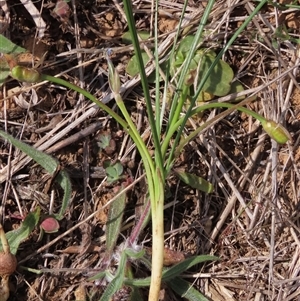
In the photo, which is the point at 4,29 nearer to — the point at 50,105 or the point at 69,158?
the point at 50,105

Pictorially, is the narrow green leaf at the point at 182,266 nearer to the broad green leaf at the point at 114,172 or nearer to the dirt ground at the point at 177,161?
the dirt ground at the point at 177,161

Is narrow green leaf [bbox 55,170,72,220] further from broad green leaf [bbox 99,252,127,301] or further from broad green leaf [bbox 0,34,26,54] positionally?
broad green leaf [bbox 0,34,26,54]

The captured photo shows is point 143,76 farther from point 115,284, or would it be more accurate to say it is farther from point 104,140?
point 115,284

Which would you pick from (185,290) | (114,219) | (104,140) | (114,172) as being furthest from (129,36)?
(185,290)

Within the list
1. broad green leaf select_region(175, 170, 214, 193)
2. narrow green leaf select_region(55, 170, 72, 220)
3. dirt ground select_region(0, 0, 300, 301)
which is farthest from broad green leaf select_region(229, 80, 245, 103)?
narrow green leaf select_region(55, 170, 72, 220)

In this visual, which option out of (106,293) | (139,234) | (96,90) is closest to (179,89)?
(96,90)

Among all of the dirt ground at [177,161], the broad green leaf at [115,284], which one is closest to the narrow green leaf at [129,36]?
the dirt ground at [177,161]
